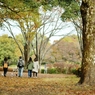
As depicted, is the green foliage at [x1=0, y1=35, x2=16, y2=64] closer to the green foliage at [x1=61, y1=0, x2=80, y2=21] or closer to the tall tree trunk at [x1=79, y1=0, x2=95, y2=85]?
the green foliage at [x1=61, y1=0, x2=80, y2=21]

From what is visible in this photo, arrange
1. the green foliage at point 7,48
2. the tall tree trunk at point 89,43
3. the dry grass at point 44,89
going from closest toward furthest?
the dry grass at point 44,89 < the tall tree trunk at point 89,43 < the green foliage at point 7,48

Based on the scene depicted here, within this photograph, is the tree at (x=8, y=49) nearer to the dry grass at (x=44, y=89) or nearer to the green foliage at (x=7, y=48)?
the green foliage at (x=7, y=48)

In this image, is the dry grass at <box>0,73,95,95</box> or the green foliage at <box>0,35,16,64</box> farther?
the green foliage at <box>0,35,16,64</box>

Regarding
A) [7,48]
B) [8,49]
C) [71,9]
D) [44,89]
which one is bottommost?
[44,89]

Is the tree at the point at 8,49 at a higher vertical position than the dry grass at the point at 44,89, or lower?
higher

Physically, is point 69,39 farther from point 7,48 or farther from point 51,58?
point 7,48

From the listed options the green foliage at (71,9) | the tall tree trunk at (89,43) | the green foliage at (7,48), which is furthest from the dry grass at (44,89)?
the green foliage at (7,48)

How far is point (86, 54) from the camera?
1123cm

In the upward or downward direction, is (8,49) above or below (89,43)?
above

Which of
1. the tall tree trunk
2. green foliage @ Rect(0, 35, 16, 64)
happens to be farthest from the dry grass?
green foliage @ Rect(0, 35, 16, 64)

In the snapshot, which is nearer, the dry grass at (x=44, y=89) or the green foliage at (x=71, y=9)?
the dry grass at (x=44, y=89)

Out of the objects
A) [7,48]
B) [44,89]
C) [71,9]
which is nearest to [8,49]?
[7,48]

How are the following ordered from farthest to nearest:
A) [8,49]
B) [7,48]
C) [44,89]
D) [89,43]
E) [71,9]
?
[8,49], [7,48], [71,9], [89,43], [44,89]

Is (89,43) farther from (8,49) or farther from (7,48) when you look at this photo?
(8,49)
